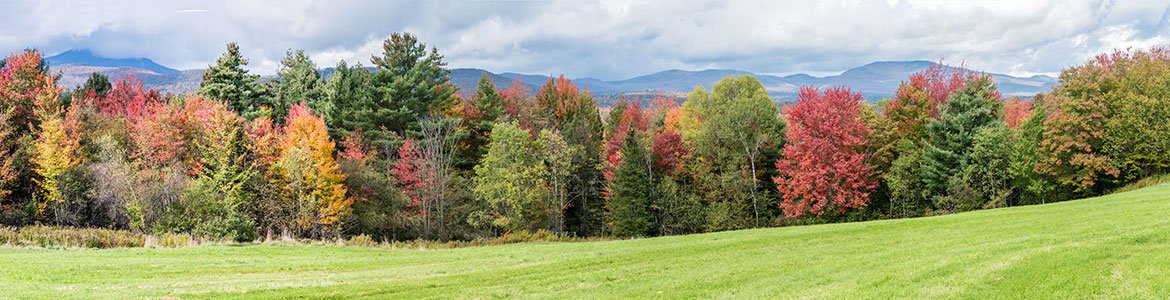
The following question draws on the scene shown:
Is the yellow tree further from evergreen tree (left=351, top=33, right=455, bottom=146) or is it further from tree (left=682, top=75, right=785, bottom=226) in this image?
tree (left=682, top=75, right=785, bottom=226)

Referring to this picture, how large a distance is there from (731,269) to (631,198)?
34.1 m

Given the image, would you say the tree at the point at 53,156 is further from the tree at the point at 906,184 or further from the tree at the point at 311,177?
the tree at the point at 906,184

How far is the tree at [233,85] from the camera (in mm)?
55312

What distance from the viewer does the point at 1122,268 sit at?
8.93 metres

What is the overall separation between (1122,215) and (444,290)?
62.1 ft

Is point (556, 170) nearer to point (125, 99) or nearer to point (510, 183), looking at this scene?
point (510, 183)

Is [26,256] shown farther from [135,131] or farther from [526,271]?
[135,131]

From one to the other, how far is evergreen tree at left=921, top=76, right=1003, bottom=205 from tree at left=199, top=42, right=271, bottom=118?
58.6m

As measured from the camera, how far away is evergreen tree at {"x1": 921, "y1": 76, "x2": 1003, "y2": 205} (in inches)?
1762

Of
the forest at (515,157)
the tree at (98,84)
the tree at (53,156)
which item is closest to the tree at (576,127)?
the forest at (515,157)

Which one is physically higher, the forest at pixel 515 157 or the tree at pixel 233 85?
the tree at pixel 233 85

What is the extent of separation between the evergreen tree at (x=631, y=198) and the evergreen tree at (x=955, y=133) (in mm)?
22113

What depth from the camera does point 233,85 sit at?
54.8 m

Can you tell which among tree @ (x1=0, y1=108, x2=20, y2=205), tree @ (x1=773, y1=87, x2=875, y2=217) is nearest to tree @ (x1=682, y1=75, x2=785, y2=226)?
tree @ (x1=773, y1=87, x2=875, y2=217)
